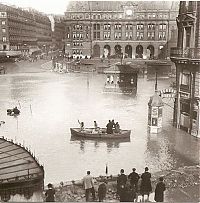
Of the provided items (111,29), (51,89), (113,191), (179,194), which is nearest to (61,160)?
(113,191)

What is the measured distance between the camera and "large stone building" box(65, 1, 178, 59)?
85.8m

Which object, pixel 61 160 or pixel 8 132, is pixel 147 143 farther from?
pixel 8 132

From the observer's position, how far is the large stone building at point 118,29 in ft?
281

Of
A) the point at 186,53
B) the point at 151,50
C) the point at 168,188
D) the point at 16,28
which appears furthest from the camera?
the point at 151,50

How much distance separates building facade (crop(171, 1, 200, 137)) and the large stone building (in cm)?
5536

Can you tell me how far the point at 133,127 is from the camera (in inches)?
1212

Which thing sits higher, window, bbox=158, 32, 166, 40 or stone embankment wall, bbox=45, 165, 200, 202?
window, bbox=158, 32, 166, 40

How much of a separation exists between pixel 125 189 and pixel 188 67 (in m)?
16.0

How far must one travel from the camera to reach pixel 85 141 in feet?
87.2

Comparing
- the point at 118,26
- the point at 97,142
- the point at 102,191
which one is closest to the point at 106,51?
the point at 118,26

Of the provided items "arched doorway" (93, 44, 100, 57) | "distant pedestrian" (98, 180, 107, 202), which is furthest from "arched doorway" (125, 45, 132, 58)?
"distant pedestrian" (98, 180, 107, 202)

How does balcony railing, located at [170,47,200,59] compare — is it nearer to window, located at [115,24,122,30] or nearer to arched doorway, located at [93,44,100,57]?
window, located at [115,24,122,30]

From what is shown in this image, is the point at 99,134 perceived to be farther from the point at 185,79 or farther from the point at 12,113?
the point at 12,113

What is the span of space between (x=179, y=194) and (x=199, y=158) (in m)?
6.98
